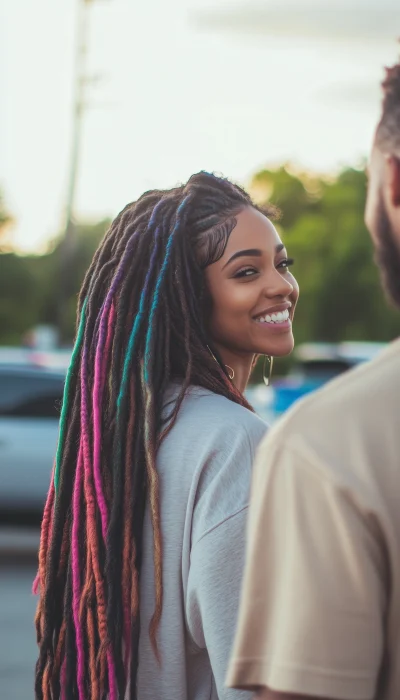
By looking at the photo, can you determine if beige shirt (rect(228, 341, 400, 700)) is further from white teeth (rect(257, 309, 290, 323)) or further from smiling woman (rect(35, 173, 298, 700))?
white teeth (rect(257, 309, 290, 323))

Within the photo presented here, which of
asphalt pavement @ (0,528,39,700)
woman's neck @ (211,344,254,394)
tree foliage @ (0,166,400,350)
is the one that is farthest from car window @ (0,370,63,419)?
tree foliage @ (0,166,400,350)

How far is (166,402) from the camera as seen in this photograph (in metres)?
2.22

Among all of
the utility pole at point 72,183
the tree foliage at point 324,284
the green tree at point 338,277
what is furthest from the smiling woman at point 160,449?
the green tree at point 338,277

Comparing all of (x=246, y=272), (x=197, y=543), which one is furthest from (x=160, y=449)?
(x=246, y=272)

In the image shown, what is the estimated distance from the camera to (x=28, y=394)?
10195 mm

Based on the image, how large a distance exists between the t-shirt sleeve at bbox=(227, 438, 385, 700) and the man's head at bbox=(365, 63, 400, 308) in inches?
11.2

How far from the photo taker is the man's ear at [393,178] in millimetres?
1366

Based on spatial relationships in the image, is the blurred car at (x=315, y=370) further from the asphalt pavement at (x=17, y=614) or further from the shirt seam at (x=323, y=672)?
the shirt seam at (x=323, y=672)

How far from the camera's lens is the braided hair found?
6.89 ft

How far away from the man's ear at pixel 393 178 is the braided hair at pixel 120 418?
894mm

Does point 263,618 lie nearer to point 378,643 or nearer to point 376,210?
point 378,643

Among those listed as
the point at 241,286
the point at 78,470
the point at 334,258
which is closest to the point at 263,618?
the point at 78,470

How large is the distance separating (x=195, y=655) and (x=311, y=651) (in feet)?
2.95

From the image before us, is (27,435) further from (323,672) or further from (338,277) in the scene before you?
(338,277)
